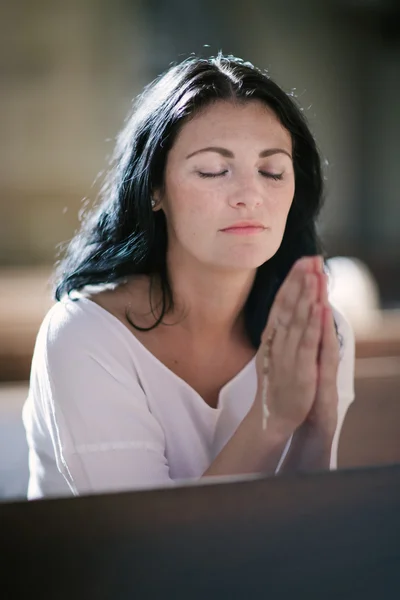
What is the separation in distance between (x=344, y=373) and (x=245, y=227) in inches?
7.6

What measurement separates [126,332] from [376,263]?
1.01 feet

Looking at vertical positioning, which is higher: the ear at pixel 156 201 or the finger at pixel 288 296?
the ear at pixel 156 201

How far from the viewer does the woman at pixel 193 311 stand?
758 mm

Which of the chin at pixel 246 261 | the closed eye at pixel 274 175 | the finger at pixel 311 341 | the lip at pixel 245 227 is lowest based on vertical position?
the finger at pixel 311 341

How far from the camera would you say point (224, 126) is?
0.77 m

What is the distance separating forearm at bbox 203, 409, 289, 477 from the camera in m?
0.77

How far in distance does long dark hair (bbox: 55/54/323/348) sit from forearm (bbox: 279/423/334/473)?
0.10 m

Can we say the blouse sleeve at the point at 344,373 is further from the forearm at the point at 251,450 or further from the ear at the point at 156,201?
the ear at the point at 156,201

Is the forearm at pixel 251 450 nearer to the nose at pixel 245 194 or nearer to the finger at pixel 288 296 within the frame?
the finger at pixel 288 296

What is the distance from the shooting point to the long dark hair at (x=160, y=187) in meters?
0.77

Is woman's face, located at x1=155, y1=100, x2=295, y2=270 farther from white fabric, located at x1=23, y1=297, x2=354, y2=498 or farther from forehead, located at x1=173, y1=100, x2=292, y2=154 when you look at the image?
white fabric, located at x1=23, y1=297, x2=354, y2=498

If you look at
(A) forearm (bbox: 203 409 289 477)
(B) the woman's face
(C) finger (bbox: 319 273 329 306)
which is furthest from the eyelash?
(A) forearm (bbox: 203 409 289 477)

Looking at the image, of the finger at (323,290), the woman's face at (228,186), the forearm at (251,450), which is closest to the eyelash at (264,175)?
the woman's face at (228,186)

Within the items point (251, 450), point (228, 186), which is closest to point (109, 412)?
point (251, 450)
